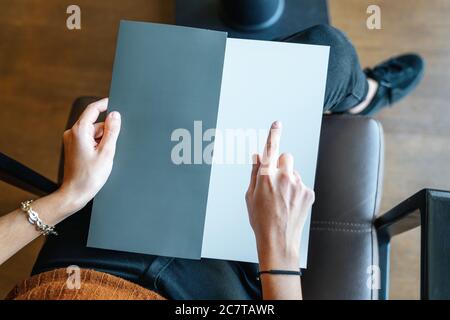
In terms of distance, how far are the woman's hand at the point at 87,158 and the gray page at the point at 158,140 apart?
0.02m

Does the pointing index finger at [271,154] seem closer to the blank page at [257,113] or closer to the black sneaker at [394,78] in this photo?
the blank page at [257,113]

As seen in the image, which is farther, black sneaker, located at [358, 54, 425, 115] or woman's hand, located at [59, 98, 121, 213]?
black sneaker, located at [358, 54, 425, 115]

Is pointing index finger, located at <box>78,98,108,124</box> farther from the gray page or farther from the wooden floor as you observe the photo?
the wooden floor

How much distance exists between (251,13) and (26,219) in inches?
23.9

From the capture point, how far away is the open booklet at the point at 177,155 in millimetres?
630

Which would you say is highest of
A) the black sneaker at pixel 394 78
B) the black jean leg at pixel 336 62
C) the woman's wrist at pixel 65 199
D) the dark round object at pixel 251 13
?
the dark round object at pixel 251 13

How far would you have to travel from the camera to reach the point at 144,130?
639 mm

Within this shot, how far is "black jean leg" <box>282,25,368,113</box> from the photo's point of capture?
0.72 metres

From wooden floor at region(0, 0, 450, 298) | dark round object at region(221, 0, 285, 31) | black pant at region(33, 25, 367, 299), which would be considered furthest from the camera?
wooden floor at region(0, 0, 450, 298)

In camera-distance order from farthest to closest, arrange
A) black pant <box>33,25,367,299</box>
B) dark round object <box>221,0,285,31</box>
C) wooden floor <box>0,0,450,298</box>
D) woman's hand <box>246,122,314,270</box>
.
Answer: wooden floor <box>0,0,450,298</box>
dark round object <box>221,0,285,31</box>
black pant <box>33,25,367,299</box>
woman's hand <box>246,122,314,270</box>

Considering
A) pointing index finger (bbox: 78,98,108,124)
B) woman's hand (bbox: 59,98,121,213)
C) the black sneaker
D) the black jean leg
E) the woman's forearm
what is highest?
the black sneaker


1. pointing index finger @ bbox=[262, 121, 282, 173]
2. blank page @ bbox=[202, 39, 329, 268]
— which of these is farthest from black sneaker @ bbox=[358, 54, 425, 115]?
pointing index finger @ bbox=[262, 121, 282, 173]

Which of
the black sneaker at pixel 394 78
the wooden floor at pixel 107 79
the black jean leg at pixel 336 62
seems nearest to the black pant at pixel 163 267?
the black jean leg at pixel 336 62
